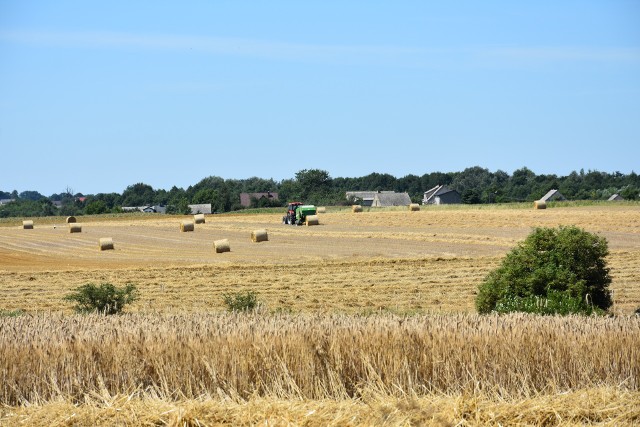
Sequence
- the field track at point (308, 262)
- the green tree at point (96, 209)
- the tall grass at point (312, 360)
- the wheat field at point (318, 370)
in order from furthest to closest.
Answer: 1. the green tree at point (96, 209)
2. the field track at point (308, 262)
3. the tall grass at point (312, 360)
4. the wheat field at point (318, 370)

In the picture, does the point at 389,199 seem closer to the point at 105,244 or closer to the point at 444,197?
the point at 444,197

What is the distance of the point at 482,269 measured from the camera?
28391mm

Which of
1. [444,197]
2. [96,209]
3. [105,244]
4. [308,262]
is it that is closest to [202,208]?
[96,209]

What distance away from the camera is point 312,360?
936 cm

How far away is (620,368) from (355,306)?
11681 millimetres

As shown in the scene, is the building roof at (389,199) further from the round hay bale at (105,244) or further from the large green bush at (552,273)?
the large green bush at (552,273)

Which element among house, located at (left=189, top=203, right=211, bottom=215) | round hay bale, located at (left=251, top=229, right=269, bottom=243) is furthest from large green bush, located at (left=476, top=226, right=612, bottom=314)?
house, located at (left=189, top=203, right=211, bottom=215)

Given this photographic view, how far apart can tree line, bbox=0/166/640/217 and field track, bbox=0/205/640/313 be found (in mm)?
47387

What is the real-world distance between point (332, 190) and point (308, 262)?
107 metres

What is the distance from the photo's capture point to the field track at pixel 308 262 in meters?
22.4

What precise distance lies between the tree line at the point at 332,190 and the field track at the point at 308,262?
4739cm

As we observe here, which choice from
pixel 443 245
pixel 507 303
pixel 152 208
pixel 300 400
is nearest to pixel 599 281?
pixel 507 303

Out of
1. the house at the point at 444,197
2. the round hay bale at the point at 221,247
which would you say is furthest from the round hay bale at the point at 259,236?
the house at the point at 444,197

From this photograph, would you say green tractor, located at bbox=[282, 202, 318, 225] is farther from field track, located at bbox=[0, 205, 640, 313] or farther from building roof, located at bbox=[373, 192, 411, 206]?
building roof, located at bbox=[373, 192, 411, 206]
